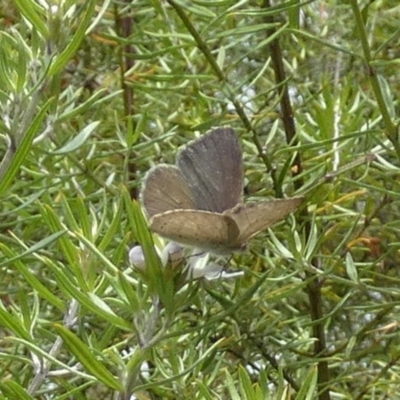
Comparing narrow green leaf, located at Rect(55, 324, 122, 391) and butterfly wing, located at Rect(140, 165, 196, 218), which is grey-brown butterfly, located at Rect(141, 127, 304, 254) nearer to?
butterfly wing, located at Rect(140, 165, 196, 218)

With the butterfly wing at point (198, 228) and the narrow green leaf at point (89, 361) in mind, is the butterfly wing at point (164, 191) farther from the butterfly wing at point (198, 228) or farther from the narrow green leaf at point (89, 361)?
the narrow green leaf at point (89, 361)

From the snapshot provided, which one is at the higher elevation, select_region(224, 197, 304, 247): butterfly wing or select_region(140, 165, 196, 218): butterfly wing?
select_region(140, 165, 196, 218): butterfly wing

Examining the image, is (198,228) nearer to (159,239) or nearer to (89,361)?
(159,239)

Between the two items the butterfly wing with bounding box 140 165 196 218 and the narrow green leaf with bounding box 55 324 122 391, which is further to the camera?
the butterfly wing with bounding box 140 165 196 218

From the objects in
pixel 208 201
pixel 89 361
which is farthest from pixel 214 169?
pixel 89 361

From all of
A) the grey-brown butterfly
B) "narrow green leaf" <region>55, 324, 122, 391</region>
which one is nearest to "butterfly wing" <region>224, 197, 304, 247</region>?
the grey-brown butterfly

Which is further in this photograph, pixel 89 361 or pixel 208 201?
pixel 208 201

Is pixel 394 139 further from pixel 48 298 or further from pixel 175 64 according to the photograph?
pixel 175 64
